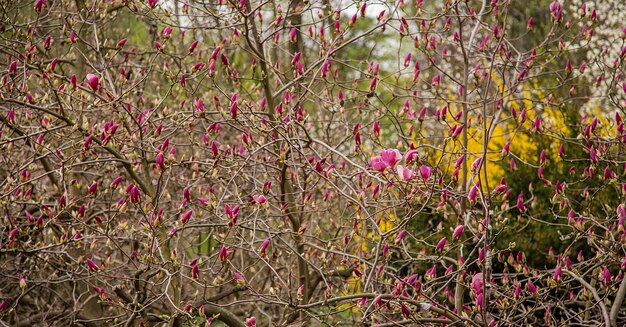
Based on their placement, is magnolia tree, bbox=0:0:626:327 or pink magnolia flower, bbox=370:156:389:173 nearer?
pink magnolia flower, bbox=370:156:389:173

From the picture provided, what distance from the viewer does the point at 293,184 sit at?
4.58 m

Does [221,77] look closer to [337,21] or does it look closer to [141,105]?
[141,105]

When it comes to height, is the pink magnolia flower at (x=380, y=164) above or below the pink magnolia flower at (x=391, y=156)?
below

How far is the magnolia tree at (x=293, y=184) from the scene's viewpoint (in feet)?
11.0

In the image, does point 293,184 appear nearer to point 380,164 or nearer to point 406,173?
point 380,164

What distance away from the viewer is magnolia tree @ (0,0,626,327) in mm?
3355

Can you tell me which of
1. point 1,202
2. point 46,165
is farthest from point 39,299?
point 1,202

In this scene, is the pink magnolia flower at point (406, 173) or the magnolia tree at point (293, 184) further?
the magnolia tree at point (293, 184)

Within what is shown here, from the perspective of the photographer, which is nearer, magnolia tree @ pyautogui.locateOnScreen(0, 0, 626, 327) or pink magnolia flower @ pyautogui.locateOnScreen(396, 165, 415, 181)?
pink magnolia flower @ pyautogui.locateOnScreen(396, 165, 415, 181)

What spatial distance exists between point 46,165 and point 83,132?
130 centimetres

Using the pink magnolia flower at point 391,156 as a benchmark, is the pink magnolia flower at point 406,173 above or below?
below

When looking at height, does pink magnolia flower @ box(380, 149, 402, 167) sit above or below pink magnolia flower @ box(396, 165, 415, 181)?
above

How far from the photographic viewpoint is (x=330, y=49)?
3.83 m

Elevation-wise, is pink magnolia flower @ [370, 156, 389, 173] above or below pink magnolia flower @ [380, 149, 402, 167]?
below
